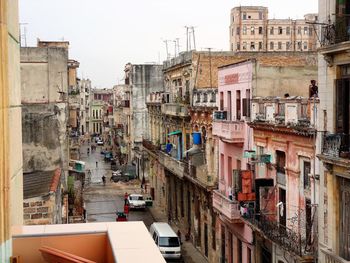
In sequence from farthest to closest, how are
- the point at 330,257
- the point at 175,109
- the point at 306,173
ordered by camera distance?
the point at 175,109 < the point at 306,173 < the point at 330,257

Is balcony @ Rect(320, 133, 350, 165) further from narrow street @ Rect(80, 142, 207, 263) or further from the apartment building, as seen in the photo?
the apartment building

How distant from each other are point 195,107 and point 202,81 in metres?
2.84

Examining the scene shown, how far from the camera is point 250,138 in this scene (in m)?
25.8

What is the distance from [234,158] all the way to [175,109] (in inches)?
556

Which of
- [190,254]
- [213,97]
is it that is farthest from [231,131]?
[190,254]

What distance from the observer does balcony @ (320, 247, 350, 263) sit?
16.0 meters

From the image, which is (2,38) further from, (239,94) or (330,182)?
(239,94)

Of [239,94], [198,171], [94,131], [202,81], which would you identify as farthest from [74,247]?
[94,131]

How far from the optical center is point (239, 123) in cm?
2686

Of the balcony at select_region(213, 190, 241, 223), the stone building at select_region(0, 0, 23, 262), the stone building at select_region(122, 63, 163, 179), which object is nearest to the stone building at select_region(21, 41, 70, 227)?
the balcony at select_region(213, 190, 241, 223)

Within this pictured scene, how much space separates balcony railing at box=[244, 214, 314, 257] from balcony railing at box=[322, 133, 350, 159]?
11.7ft

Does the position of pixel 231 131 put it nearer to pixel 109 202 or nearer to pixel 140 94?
Answer: pixel 109 202

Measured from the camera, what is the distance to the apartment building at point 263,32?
393ft

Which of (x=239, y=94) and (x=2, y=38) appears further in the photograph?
(x=239, y=94)
